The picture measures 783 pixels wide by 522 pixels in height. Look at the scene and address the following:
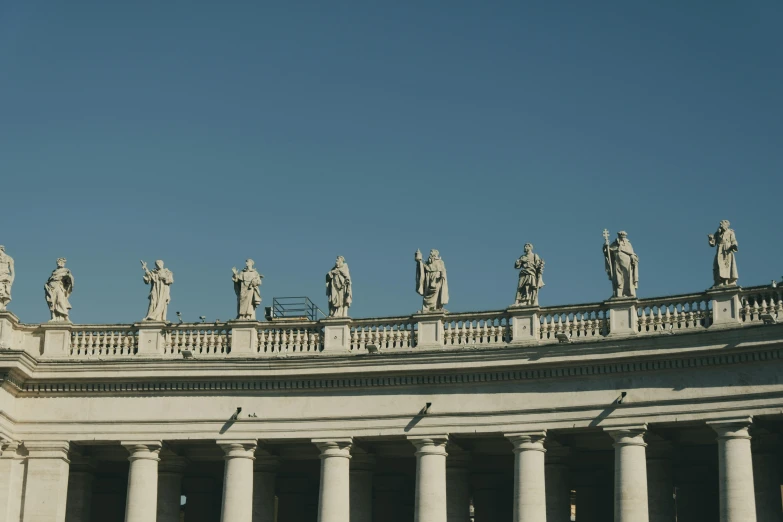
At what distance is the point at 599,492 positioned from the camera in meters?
70.1

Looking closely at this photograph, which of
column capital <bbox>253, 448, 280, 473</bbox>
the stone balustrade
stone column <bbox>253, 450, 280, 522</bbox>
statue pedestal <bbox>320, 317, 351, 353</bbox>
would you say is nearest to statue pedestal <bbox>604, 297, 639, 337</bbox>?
the stone balustrade

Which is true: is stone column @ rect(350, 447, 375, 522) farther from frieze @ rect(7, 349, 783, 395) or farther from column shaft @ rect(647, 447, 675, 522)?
column shaft @ rect(647, 447, 675, 522)

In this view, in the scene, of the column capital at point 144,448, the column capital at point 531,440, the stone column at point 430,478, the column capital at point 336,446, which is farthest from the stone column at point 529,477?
the column capital at point 144,448

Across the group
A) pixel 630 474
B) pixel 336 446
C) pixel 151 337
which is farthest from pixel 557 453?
pixel 151 337

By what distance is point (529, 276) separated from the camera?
6362 cm

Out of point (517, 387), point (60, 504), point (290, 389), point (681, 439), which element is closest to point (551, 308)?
point (517, 387)

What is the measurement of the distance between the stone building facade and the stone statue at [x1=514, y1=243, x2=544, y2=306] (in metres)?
0.73

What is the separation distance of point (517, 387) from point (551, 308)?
3.66m

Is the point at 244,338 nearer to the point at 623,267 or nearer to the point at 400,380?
the point at 400,380

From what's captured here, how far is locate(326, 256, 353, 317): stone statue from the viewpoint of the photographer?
6612cm

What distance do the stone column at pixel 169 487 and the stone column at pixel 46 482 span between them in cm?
417

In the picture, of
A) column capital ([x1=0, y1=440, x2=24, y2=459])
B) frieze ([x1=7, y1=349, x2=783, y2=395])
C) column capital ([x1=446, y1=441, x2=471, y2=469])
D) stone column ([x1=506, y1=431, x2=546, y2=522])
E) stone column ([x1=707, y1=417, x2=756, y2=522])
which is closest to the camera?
stone column ([x1=707, y1=417, x2=756, y2=522])

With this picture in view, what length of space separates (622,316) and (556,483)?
8102 millimetres

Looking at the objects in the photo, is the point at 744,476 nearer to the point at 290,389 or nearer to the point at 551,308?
the point at 551,308
